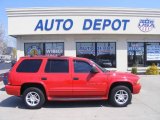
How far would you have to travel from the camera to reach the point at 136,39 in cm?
2167

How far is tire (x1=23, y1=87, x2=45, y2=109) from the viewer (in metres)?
10.2

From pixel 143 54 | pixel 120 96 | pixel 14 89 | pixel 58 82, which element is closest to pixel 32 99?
pixel 14 89

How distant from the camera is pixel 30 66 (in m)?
10.4

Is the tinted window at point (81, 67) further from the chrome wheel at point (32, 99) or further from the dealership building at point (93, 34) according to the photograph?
the dealership building at point (93, 34)

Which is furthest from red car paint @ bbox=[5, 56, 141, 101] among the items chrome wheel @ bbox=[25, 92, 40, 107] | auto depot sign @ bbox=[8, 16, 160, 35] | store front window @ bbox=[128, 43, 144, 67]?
store front window @ bbox=[128, 43, 144, 67]

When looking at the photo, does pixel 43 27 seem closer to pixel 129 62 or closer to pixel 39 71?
pixel 129 62

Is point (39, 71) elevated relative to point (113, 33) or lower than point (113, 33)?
lower

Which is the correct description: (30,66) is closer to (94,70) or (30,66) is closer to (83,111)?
(94,70)

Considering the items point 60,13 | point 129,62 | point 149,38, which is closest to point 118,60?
point 129,62

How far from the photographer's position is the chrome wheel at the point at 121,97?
10398mm

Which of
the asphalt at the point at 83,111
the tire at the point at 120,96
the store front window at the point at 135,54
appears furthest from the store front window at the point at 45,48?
the tire at the point at 120,96

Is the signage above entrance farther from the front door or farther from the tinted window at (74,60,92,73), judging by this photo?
the front door

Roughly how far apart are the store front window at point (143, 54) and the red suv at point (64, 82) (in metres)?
11.4

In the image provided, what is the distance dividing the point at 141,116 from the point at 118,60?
12468mm
